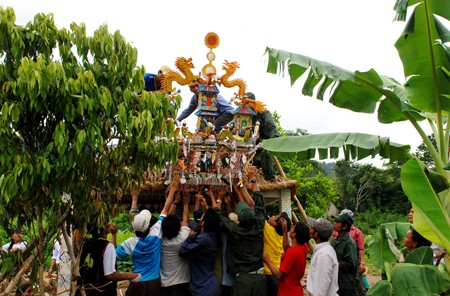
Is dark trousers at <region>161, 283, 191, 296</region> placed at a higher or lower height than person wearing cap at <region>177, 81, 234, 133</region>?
lower

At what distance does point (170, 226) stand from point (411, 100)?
10.8 ft

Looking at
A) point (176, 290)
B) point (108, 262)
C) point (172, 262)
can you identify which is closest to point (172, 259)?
point (172, 262)

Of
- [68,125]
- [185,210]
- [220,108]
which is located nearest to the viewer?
[68,125]

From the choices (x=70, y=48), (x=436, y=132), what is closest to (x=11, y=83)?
(x=70, y=48)

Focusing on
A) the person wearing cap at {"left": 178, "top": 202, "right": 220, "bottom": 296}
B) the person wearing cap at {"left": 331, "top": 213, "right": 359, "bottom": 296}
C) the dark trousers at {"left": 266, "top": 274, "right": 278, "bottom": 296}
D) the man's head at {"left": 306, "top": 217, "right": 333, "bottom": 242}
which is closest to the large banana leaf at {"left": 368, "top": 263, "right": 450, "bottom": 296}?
the man's head at {"left": 306, "top": 217, "right": 333, "bottom": 242}

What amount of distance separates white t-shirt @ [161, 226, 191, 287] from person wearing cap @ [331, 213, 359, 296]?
2050 millimetres

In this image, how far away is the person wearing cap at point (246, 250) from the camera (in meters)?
5.96

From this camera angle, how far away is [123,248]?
5965 mm

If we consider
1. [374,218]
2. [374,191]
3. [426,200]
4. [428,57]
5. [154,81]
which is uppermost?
[428,57]

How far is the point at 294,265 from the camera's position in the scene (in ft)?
18.8

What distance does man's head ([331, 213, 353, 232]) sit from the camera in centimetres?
611

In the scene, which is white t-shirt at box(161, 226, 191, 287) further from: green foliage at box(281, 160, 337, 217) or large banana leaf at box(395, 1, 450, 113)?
green foliage at box(281, 160, 337, 217)

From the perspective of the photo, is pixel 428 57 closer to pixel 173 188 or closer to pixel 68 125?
pixel 173 188

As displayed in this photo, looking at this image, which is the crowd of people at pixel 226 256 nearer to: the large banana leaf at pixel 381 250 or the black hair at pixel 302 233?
the black hair at pixel 302 233
